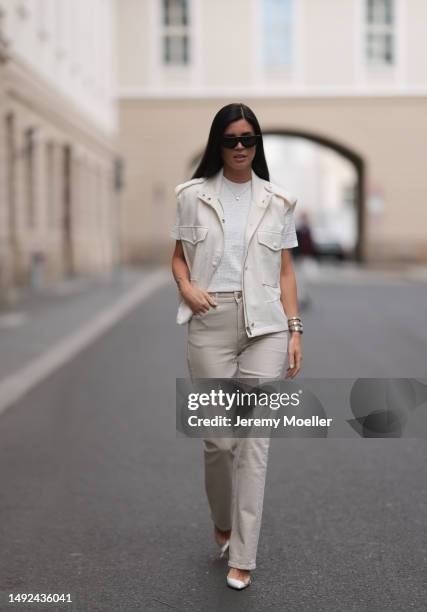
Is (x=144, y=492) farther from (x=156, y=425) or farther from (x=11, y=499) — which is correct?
(x=156, y=425)

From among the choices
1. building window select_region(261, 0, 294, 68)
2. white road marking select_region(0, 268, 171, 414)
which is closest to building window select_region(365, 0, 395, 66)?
building window select_region(261, 0, 294, 68)

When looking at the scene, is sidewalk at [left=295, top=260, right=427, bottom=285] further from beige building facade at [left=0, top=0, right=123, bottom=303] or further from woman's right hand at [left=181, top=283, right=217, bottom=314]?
woman's right hand at [left=181, top=283, right=217, bottom=314]

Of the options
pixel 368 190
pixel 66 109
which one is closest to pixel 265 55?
pixel 368 190

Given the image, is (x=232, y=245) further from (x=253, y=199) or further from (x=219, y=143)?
(x=219, y=143)

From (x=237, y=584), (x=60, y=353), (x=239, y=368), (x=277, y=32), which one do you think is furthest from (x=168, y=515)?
(x=277, y=32)

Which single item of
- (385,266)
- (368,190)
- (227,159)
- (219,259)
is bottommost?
(385,266)

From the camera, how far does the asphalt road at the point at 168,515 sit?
4020mm

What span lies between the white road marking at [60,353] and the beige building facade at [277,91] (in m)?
17.6

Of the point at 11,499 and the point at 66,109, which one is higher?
the point at 66,109

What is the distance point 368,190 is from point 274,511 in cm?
3414

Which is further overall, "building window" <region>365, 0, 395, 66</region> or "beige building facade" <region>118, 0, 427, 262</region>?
"beige building facade" <region>118, 0, 427, 262</region>

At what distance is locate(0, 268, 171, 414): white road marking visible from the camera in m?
9.12

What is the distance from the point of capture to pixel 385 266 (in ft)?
125

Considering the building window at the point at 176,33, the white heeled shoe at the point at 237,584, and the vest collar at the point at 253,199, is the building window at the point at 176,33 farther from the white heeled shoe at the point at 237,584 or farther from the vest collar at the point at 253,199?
the white heeled shoe at the point at 237,584
